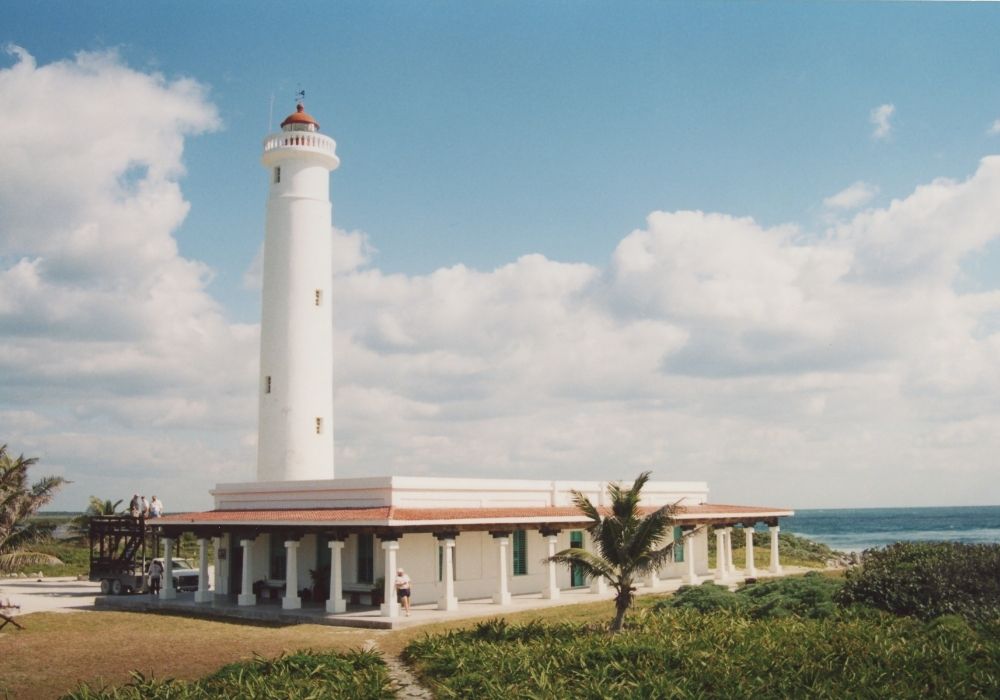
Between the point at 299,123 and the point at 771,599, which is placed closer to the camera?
the point at 771,599

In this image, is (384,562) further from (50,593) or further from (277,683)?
(50,593)

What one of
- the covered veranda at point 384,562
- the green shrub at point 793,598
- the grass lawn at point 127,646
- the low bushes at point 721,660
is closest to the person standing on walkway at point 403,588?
the covered veranda at point 384,562

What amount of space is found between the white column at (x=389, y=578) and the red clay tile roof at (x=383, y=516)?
0.77m

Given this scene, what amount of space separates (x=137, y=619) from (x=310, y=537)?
518 centimetres

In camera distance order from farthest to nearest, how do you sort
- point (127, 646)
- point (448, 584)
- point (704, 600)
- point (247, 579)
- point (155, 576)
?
point (155, 576) → point (247, 579) → point (448, 584) → point (704, 600) → point (127, 646)

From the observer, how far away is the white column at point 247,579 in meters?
26.6

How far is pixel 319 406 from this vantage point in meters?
31.2

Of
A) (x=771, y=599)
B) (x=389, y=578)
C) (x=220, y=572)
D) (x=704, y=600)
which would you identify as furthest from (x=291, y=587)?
(x=771, y=599)

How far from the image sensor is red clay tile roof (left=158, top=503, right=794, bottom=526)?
76.8 feet

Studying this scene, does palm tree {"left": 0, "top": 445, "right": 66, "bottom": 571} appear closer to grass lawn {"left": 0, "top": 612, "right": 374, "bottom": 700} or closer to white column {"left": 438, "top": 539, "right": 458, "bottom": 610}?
grass lawn {"left": 0, "top": 612, "right": 374, "bottom": 700}

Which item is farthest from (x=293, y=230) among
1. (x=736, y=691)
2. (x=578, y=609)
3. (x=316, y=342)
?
(x=736, y=691)

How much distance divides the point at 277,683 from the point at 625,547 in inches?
302

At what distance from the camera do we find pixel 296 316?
3098 centimetres

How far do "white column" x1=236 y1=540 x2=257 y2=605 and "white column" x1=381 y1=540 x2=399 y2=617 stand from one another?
5.38 meters
